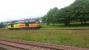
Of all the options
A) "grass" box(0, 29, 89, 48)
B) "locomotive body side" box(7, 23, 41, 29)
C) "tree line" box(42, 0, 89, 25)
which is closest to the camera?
"grass" box(0, 29, 89, 48)

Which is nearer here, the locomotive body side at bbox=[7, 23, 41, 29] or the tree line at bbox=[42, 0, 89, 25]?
the locomotive body side at bbox=[7, 23, 41, 29]

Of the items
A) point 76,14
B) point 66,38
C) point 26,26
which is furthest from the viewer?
point 76,14

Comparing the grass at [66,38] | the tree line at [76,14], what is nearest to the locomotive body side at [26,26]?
the tree line at [76,14]

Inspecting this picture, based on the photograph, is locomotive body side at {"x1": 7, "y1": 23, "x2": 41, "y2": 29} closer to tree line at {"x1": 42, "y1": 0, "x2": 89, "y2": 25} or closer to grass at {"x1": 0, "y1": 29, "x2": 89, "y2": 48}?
tree line at {"x1": 42, "y1": 0, "x2": 89, "y2": 25}

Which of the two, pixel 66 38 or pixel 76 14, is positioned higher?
pixel 76 14

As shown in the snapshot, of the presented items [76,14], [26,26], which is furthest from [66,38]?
[76,14]

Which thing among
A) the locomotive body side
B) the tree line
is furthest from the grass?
the tree line

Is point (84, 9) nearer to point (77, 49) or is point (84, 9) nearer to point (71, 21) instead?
point (71, 21)

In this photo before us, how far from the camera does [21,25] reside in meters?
53.0

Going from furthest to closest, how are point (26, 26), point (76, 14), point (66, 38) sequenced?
1. point (76, 14)
2. point (26, 26)
3. point (66, 38)

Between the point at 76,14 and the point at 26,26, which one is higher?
the point at 76,14

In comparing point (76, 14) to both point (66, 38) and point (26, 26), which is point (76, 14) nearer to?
point (26, 26)

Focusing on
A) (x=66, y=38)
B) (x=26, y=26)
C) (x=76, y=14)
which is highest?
(x=76, y=14)

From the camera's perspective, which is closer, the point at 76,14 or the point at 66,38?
the point at 66,38
